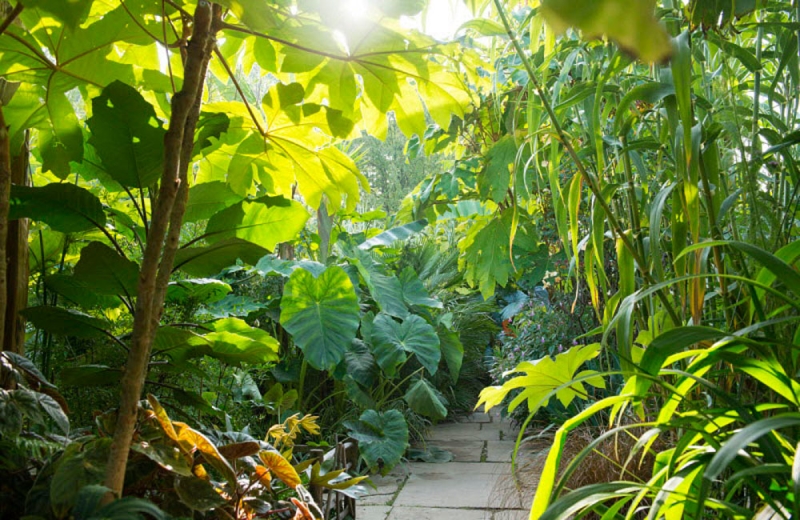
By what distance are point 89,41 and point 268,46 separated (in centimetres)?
33

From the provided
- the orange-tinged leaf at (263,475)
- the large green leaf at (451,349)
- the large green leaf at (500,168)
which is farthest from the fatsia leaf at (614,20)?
the large green leaf at (451,349)

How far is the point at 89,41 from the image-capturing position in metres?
0.97

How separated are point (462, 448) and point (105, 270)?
298cm

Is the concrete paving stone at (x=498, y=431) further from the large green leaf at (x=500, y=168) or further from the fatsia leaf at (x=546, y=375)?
the fatsia leaf at (x=546, y=375)

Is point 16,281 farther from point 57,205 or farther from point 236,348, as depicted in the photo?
point 236,348

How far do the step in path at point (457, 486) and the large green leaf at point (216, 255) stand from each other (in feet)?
3.93

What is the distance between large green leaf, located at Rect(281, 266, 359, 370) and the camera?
3047 millimetres

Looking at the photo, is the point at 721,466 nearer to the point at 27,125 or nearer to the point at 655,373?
the point at 655,373

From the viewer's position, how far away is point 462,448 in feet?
12.0

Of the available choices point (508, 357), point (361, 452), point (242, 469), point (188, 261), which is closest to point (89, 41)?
point (188, 261)

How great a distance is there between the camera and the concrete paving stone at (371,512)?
2478 mm

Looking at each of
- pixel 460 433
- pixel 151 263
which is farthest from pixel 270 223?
pixel 460 433

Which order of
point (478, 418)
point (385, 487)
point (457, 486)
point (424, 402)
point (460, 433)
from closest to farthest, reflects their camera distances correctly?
point (457, 486) < point (385, 487) < point (424, 402) < point (460, 433) < point (478, 418)

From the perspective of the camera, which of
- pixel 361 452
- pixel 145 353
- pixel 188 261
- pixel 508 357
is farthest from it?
pixel 508 357
